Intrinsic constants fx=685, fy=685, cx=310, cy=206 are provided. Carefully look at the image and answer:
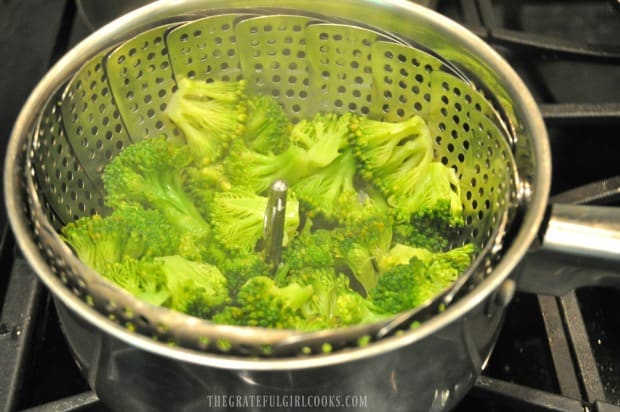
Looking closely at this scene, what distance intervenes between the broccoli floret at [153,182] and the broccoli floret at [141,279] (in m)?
0.11

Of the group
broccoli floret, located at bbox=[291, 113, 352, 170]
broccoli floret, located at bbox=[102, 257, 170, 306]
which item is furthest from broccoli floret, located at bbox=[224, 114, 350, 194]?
broccoli floret, located at bbox=[102, 257, 170, 306]

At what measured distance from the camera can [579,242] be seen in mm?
664

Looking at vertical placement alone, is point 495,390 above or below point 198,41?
below

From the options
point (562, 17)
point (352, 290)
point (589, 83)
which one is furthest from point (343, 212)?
point (562, 17)

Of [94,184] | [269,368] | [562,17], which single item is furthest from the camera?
[562,17]

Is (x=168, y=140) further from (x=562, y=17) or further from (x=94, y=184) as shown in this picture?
(x=562, y=17)

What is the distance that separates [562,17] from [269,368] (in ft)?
4.10

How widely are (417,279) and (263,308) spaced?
0.58 ft

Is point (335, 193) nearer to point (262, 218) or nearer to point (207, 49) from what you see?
point (262, 218)

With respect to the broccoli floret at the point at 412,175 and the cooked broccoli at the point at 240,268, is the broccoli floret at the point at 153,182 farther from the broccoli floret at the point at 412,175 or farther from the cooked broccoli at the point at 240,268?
the broccoli floret at the point at 412,175

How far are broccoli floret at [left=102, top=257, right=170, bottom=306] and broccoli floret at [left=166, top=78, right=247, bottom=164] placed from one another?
8.5 inches

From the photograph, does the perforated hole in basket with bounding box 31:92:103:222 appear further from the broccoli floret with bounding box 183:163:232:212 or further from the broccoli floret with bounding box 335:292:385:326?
the broccoli floret with bounding box 335:292:385:326

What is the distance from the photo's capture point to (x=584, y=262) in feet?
2.23

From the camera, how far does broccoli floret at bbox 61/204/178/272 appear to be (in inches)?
30.8
